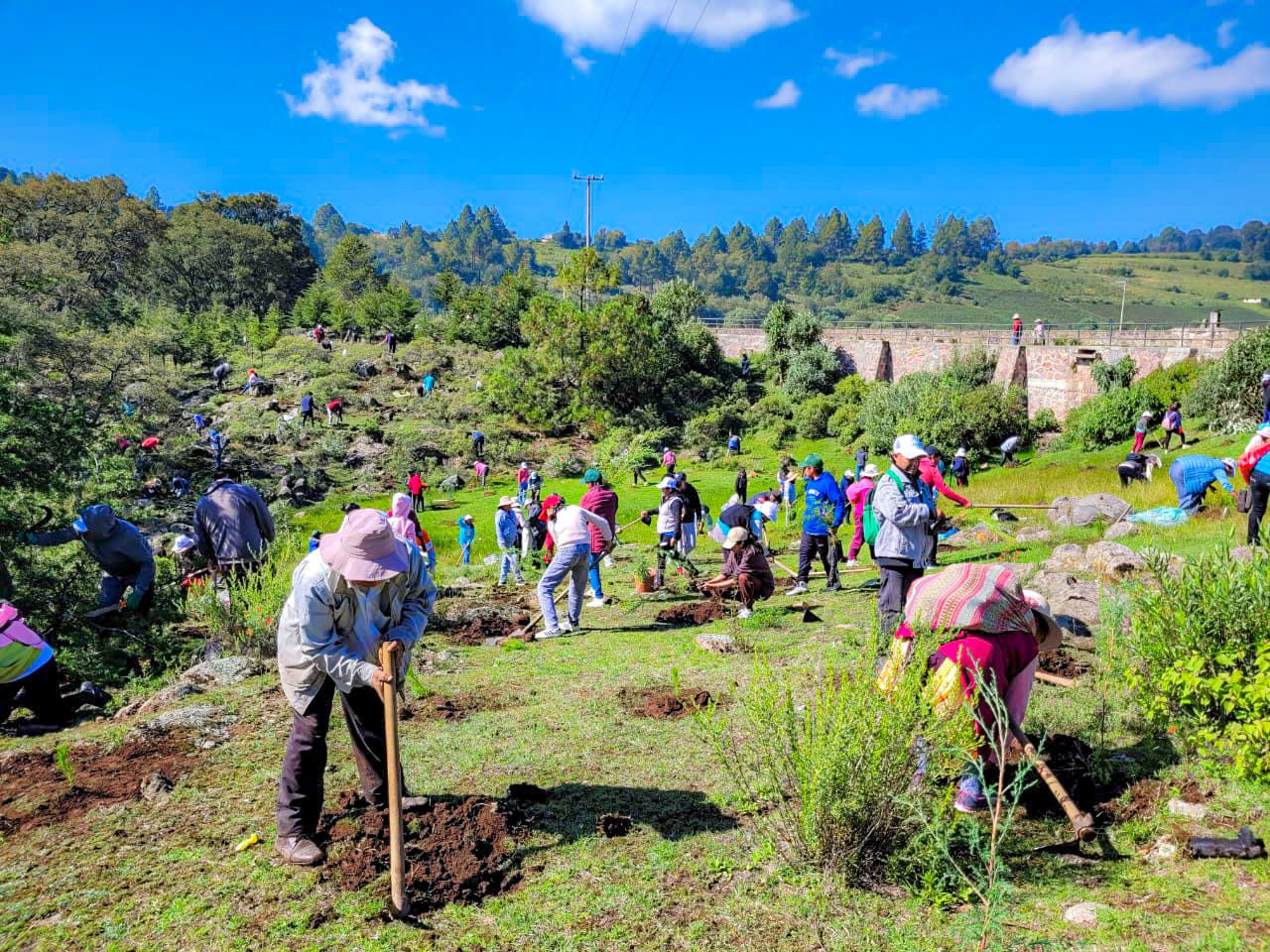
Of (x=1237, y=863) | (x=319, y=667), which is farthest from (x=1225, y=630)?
(x=319, y=667)

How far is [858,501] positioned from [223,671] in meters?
7.77

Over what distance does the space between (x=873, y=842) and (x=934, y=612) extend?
1.12 metres

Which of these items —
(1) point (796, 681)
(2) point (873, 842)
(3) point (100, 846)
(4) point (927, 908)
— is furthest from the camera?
(1) point (796, 681)

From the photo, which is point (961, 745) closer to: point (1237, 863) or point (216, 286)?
point (1237, 863)

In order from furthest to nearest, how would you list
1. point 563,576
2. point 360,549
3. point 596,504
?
point 596,504 → point 563,576 → point 360,549

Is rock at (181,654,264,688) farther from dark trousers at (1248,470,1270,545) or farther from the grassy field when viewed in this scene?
dark trousers at (1248,470,1270,545)

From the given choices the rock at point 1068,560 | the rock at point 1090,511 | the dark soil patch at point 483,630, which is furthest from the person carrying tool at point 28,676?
the rock at point 1090,511

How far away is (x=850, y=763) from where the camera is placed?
12.1 ft

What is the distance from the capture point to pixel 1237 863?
3.62 m

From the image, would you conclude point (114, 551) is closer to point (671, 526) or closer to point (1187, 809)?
point (671, 526)

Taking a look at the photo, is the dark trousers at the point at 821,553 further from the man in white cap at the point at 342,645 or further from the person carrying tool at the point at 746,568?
the man in white cap at the point at 342,645

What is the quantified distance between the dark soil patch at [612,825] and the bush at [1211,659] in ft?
9.82

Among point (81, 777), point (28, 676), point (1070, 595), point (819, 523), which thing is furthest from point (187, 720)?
point (1070, 595)

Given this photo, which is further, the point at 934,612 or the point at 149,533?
the point at 149,533
